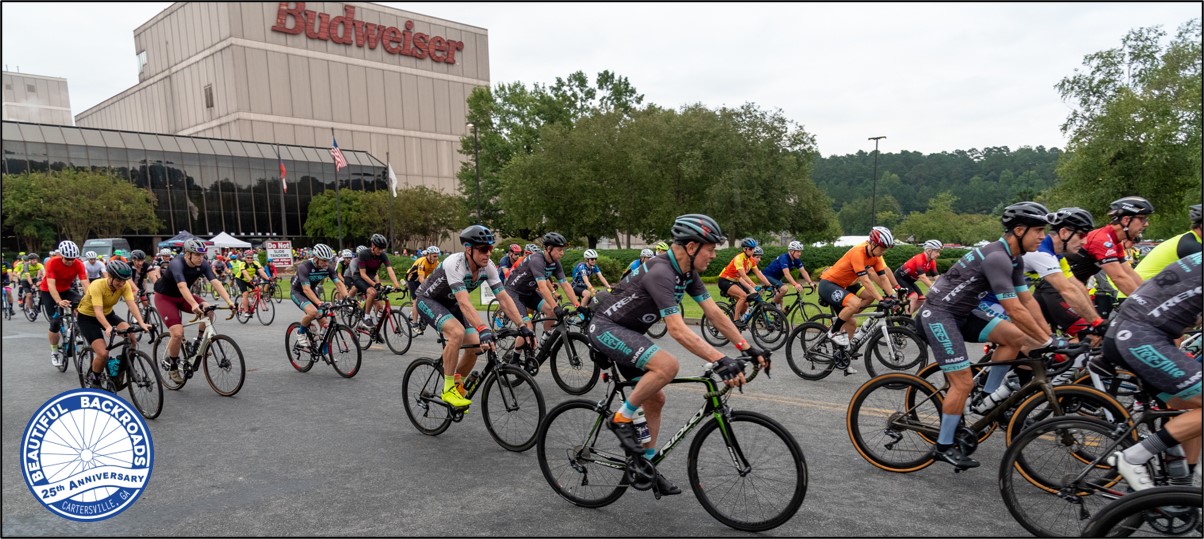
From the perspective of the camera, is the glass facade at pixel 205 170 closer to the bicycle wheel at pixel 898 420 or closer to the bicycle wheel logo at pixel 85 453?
the bicycle wheel logo at pixel 85 453

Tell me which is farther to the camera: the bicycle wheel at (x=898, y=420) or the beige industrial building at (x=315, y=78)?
the beige industrial building at (x=315, y=78)

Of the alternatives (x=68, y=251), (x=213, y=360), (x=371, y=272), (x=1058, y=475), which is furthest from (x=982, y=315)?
(x=68, y=251)

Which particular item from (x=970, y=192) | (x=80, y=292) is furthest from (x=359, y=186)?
(x=970, y=192)

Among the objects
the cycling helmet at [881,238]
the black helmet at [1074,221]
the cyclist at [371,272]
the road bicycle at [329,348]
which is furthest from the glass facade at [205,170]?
the black helmet at [1074,221]

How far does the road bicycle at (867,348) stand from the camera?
7.96 m

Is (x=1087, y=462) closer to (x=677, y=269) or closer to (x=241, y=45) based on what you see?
(x=677, y=269)

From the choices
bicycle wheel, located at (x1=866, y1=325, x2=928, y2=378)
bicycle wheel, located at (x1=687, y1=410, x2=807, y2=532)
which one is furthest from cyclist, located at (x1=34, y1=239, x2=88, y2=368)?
bicycle wheel, located at (x1=866, y1=325, x2=928, y2=378)

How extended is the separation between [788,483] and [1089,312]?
3.26 metres

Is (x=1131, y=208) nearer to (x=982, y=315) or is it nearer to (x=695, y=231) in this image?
(x=982, y=315)

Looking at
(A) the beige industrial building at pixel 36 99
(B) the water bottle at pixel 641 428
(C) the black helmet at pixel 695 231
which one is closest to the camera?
(C) the black helmet at pixel 695 231

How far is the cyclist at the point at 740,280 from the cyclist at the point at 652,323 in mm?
6561

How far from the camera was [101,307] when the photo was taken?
292 inches

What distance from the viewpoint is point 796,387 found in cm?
799

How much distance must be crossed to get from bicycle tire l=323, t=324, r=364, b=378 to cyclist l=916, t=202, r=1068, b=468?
710 centimetres
